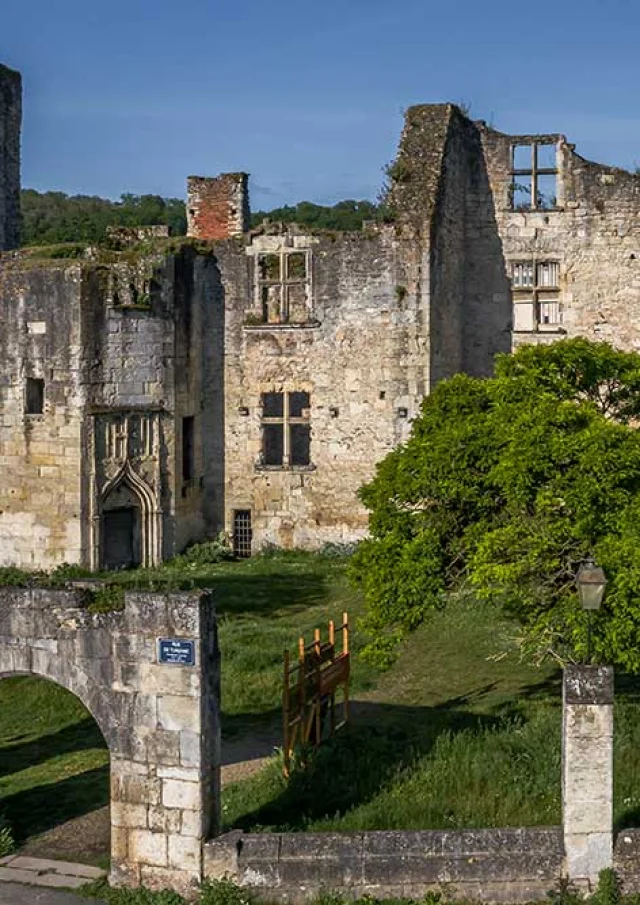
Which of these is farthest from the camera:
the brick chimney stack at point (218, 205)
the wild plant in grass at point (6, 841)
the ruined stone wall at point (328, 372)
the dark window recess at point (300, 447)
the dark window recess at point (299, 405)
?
the dark window recess at point (300, 447)

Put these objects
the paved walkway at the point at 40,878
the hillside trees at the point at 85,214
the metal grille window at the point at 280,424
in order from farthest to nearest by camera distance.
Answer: the hillside trees at the point at 85,214, the metal grille window at the point at 280,424, the paved walkway at the point at 40,878

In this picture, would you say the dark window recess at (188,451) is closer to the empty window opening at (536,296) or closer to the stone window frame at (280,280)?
the stone window frame at (280,280)

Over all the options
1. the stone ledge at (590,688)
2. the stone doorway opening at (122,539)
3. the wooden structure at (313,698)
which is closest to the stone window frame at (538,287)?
the stone doorway opening at (122,539)

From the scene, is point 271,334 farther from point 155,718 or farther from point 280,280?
point 155,718

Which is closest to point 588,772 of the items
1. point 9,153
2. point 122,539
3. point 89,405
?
point 89,405

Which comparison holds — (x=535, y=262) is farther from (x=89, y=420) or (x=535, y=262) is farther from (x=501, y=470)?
(x=501, y=470)

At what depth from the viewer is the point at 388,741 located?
54.2ft

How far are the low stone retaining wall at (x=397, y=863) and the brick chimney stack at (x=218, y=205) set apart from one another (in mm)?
21115

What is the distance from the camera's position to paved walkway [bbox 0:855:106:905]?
12.2 meters

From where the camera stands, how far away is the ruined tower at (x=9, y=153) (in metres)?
32.7

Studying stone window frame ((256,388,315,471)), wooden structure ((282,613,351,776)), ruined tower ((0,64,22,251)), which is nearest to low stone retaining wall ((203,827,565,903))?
Result: wooden structure ((282,613,351,776))

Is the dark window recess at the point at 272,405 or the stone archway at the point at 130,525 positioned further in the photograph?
the dark window recess at the point at 272,405

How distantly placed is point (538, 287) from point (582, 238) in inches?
59.0

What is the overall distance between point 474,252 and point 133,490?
9.93m
